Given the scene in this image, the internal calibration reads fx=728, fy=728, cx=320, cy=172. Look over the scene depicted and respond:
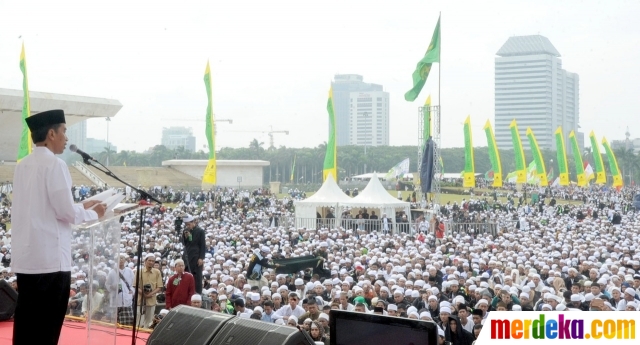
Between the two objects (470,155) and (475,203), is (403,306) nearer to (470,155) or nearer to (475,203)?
(470,155)

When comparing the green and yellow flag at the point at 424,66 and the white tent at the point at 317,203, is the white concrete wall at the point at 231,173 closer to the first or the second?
the white tent at the point at 317,203

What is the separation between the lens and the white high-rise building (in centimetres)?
9944

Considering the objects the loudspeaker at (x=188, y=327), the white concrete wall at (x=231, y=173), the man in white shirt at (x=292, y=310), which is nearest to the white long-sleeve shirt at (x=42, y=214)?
the loudspeaker at (x=188, y=327)

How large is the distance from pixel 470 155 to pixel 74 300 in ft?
69.5

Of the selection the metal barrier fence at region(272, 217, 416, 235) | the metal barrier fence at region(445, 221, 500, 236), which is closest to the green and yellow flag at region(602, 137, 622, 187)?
the metal barrier fence at region(445, 221, 500, 236)

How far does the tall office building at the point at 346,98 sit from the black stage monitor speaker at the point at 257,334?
96555 mm

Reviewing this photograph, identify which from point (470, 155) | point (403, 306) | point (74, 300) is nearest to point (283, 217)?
point (470, 155)

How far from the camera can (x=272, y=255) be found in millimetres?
12578

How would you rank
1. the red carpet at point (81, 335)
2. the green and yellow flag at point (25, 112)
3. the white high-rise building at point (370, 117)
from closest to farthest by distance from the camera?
the red carpet at point (81, 335) < the green and yellow flag at point (25, 112) < the white high-rise building at point (370, 117)

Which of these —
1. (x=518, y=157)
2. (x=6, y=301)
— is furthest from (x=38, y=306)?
(x=518, y=157)

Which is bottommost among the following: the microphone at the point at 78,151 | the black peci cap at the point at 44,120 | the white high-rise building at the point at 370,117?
the microphone at the point at 78,151

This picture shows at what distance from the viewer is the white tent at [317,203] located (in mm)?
19219

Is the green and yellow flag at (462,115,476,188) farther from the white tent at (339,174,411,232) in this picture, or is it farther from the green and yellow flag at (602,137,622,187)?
the green and yellow flag at (602,137,622,187)

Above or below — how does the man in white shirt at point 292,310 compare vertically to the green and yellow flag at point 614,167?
below
